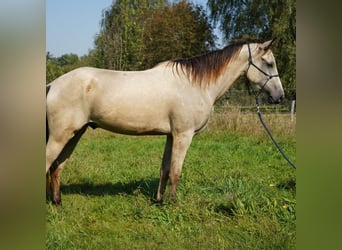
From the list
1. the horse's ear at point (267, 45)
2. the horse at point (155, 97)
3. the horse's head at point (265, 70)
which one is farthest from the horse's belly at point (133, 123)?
the horse's ear at point (267, 45)

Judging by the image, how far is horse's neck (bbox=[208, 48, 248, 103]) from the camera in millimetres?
2807

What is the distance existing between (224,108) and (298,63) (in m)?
2.24

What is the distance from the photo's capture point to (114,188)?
9.80 ft

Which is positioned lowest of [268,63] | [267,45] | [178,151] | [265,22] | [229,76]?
[178,151]

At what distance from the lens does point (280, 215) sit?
217 centimetres

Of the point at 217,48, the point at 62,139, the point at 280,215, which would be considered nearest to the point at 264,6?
the point at 217,48

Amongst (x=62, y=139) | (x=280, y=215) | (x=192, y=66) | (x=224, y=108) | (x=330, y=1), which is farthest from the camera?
(x=224, y=108)

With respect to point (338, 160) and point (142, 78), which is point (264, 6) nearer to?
point (142, 78)

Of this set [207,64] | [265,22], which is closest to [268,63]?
[265,22]

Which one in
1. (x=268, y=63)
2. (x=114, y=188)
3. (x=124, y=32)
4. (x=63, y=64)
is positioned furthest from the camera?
(x=114, y=188)

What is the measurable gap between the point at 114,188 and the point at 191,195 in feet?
2.46

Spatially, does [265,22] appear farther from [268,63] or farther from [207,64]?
[207,64]

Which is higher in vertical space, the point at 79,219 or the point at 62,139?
the point at 62,139

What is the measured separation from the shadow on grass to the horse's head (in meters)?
1.28
